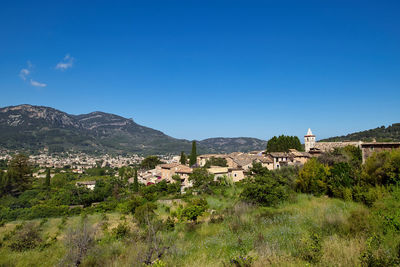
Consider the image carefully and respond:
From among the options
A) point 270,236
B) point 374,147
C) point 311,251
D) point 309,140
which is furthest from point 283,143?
point 311,251

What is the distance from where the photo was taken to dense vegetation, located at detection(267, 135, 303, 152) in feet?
151

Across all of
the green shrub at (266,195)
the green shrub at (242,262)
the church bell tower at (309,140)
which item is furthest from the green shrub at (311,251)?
the church bell tower at (309,140)

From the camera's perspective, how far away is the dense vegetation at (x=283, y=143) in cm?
4597

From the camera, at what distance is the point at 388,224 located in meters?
5.05

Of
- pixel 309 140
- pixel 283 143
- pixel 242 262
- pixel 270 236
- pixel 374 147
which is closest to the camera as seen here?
pixel 242 262

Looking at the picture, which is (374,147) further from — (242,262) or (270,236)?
(242,262)

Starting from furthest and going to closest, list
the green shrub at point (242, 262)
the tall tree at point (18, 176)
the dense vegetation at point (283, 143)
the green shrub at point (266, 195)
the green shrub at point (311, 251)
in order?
the tall tree at point (18, 176), the dense vegetation at point (283, 143), the green shrub at point (266, 195), the green shrub at point (311, 251), the green shrub at point (242, 262)

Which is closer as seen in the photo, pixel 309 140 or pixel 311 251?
pixel 311 251

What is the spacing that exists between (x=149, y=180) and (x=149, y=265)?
150ft

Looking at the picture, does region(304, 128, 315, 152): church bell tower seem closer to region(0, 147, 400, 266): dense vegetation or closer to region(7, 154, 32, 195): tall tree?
region(0, 147, 400, 266): dense vegetation

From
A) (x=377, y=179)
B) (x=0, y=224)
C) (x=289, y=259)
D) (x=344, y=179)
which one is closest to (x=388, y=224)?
(x=289, y=259)

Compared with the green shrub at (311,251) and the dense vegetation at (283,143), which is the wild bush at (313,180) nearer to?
the green shrub at (311,251)

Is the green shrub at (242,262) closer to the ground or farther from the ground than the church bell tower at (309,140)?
closer to the ground

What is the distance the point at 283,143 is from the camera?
4638 cm
